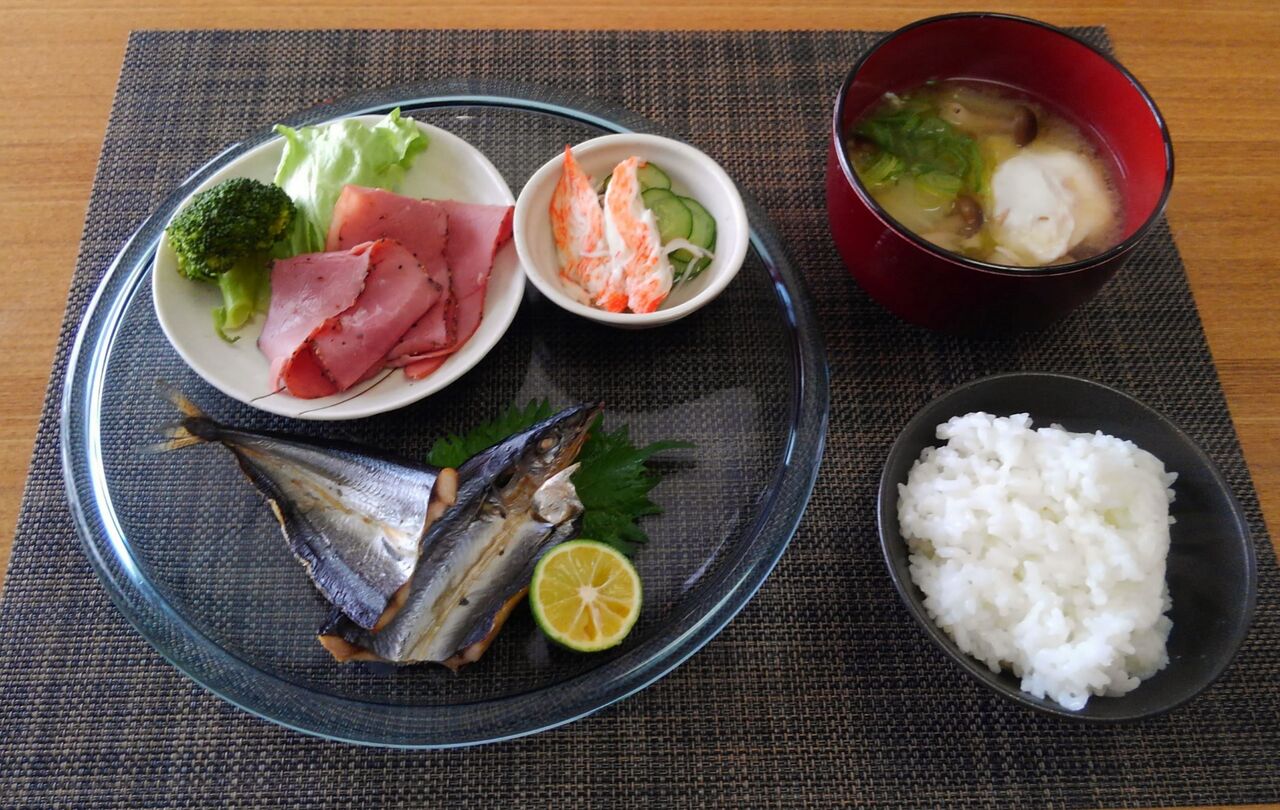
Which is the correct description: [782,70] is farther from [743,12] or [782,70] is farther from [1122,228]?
[1122,228]

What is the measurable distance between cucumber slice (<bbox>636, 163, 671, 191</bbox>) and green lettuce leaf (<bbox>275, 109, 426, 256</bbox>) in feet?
1.41

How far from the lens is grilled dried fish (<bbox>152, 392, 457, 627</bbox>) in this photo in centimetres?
125

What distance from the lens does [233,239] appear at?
1.40 metres

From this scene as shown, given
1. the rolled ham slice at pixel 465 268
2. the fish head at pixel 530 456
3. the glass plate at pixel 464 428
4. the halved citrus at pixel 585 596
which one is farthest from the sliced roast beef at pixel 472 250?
the halved citrus at pixel 585 596

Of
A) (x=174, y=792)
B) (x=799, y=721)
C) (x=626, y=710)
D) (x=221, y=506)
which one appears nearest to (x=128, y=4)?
(x=221, y=506)

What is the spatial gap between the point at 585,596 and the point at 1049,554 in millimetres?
699

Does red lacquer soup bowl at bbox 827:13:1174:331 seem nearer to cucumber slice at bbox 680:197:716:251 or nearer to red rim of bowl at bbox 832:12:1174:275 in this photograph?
red rim of bowl at bbox 832:12:1174:275

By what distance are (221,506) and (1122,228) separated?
5.28ft

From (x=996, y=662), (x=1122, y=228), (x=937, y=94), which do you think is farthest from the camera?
(x=937, y=94)

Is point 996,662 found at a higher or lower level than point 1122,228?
lower

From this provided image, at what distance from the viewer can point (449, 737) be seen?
1.24m

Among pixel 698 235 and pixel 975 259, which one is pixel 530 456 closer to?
pixel 698 235

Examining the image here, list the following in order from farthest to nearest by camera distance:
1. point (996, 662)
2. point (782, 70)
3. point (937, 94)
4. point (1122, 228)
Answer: point (782, 70), point (937, 94), point (1122, 228), point (996, 662)

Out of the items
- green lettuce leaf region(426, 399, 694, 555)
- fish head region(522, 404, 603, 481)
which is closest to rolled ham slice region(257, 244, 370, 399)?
green lettuce leaf region(426, 399, 694, 555)
